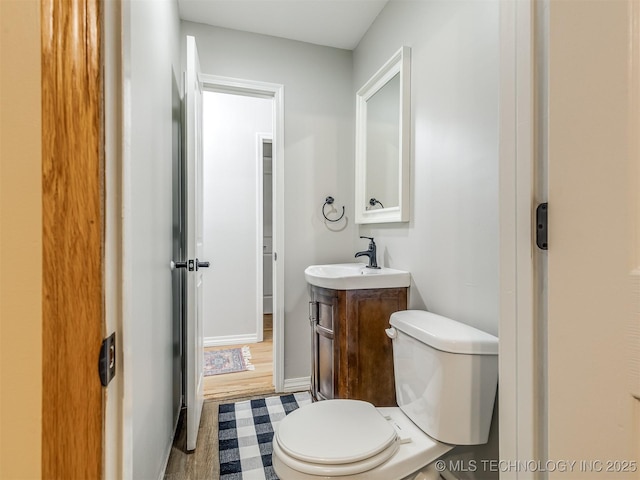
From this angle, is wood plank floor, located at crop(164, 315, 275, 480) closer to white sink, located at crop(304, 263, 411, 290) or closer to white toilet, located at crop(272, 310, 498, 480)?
white toilet, located at crop(272, 310, 498, 480)

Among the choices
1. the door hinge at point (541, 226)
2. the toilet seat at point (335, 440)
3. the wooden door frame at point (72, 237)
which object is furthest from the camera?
the toilet seat at point (335, 440)

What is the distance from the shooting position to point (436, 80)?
62.8 inches

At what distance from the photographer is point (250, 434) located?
1.89 m

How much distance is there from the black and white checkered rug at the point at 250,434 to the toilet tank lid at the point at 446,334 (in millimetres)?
985

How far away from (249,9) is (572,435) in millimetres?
2520

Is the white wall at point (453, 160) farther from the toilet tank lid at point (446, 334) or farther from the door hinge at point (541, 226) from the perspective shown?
the door hinge at point (541, 226)

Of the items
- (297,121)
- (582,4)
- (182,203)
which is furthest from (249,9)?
(582,4)

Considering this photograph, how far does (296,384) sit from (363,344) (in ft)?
3.28

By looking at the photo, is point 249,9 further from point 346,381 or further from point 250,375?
point 250,375

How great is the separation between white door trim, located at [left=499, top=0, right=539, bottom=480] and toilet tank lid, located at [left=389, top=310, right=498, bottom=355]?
40cm

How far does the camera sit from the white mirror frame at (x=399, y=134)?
5.97 feet

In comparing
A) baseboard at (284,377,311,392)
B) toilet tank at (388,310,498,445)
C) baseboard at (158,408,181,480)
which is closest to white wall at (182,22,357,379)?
baseboard at (284,377,311,392)

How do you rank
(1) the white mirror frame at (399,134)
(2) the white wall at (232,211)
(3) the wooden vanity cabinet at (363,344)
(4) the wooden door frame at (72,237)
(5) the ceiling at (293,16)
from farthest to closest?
(2) the white wall at (232,211) → (5) the ceiling at (293,16) → (1) the white mirror frame at (399,134) → (3) the wooden vanity cabinet at (363,344) → (4) the wooden door frame at (72,237)

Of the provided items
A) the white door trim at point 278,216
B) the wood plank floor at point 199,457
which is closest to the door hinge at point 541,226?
the wood plank floor at point 199,457
